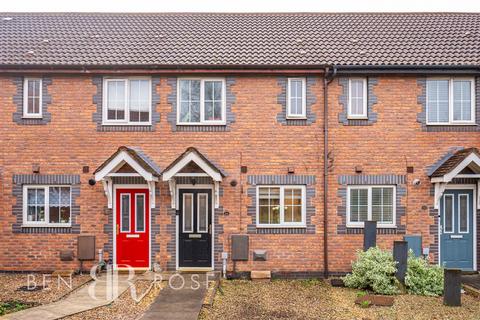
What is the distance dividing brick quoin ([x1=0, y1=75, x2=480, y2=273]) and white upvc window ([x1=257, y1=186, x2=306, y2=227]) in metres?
0.42

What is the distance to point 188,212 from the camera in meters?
13.7

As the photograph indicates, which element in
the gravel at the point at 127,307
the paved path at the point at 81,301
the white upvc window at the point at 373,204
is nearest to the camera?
the paved path at the point at 81,301

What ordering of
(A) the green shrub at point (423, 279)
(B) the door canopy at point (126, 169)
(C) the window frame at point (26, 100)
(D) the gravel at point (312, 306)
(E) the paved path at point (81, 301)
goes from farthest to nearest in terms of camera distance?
1. (C) the window frame at point (26, 100)
2. (B) the door canopy at point (126, 169)
3. (A) the green shrub at point (423, 279)
4. (D) the gravel at point (312, 306)
5. (E) the paved path at point (81, 301)

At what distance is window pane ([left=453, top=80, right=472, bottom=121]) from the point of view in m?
13.7

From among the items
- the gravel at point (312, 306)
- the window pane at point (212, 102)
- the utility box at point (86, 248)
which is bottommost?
the gravel at point (312, 306)

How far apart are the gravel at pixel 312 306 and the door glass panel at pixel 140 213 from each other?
3096 mm

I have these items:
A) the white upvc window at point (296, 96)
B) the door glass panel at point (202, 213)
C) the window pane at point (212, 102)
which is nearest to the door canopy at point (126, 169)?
the door glass panel at point (202, 213)

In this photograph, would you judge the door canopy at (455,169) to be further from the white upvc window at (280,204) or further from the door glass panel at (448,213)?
the white upvc window at (280,204)

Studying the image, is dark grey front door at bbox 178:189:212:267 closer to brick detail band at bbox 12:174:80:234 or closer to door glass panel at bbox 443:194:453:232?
brick detail band at bbox 12:174:80:234

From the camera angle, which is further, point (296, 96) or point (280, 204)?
point (296, 96)

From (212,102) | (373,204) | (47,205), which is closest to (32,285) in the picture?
(47,205)

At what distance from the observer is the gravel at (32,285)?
35.1 ft

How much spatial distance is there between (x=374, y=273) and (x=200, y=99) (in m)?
6.83

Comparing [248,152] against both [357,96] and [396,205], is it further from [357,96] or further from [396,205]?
[396,205]
